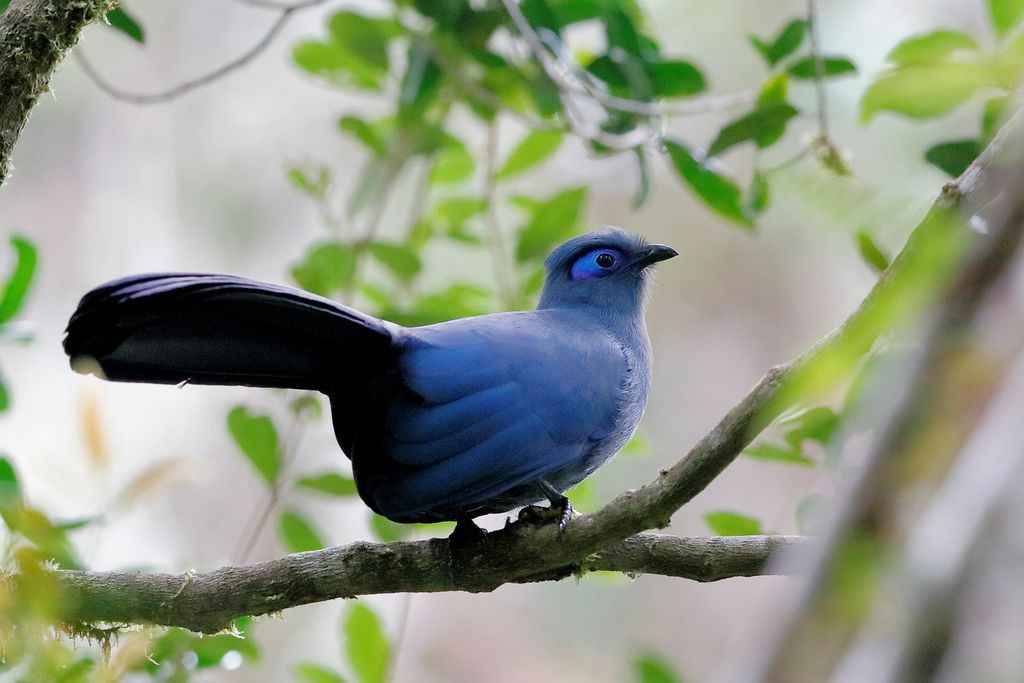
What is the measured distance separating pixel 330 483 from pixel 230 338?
1.24m

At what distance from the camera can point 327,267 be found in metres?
4.33

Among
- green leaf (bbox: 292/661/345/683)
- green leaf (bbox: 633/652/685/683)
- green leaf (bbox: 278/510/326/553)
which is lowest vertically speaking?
green leaf (bbox: 633/652/685/683)

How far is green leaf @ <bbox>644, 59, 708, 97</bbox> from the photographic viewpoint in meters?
3.93

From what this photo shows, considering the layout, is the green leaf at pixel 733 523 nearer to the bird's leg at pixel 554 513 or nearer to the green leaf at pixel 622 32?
the bird's leg at pixel 554 513

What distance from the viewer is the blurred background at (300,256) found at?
33.5 feet

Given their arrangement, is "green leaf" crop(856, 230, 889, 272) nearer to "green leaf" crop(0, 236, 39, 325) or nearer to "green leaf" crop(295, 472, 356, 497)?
"green leaf" crop(295, 472, 356, 497)

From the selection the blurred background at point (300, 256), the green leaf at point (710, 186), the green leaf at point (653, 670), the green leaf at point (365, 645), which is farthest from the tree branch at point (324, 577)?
the blurred background at point (300, 256)

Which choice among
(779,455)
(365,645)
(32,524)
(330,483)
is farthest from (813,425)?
(32,524)

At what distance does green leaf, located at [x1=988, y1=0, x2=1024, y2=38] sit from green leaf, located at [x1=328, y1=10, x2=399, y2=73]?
89.9 inches

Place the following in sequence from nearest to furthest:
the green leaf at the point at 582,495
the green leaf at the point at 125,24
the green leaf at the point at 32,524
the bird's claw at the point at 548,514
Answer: the green leaf at the point at 32,524 → the bird's claw at the point at 548,514 → the green leaf at the point at 125,24 → the green leaf at the point at 582,495

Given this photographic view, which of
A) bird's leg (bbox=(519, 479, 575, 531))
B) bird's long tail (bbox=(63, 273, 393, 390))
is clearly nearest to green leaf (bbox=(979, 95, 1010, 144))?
bird's leg (bbox=(519, 479, 575, 531))

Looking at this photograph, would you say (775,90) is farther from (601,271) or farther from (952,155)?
(601,271)

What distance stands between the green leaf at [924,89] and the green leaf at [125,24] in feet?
7.59

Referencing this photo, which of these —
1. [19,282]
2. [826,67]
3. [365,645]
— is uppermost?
[826,67]
